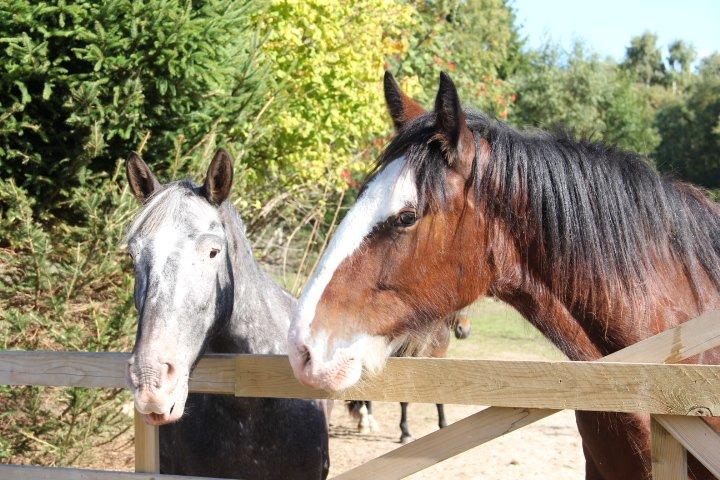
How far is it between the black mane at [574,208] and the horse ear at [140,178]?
5.01 ft

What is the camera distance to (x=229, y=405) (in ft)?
11.8

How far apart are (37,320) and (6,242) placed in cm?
79

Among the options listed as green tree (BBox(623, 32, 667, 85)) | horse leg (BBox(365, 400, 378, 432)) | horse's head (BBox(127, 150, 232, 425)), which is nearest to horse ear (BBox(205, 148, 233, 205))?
horse's head (BBox(127, 150, 232, 425))

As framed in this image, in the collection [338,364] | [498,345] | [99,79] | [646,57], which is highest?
[646,57]

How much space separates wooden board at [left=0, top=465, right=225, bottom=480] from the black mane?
5.13 feet

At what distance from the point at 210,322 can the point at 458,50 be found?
54.4ft

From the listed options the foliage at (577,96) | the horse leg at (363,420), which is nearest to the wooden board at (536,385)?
the horse leg at (363,420)

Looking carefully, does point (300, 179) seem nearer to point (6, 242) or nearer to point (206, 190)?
point (6, 242)

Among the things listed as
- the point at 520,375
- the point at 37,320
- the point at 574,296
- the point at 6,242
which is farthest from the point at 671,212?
the point at 6,242

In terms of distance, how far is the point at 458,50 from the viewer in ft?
61.0

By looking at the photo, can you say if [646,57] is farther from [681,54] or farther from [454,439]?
[454,439]

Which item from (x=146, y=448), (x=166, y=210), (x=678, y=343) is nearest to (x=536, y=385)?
(x=678, y=343)

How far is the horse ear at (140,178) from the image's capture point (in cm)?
357

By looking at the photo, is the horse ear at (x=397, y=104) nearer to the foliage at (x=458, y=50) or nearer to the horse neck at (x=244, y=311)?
the horse neck at (x=244, y=311)
